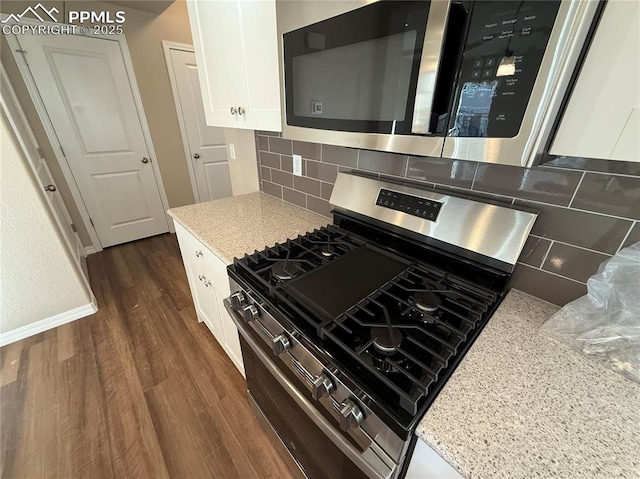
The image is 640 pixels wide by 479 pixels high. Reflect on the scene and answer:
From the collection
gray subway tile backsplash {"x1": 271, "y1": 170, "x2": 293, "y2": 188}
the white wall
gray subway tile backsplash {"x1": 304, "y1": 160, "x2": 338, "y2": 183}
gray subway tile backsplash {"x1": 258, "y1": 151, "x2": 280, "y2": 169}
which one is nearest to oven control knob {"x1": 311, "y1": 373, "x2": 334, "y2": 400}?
gray subway tile backsplash {"x1": 304, "y1": 160, "x2": 338, "y2": 183}

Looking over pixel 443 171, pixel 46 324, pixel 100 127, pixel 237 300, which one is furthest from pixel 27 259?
pixel 443 171

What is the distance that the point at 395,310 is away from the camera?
2.36ft

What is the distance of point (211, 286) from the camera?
1.35m

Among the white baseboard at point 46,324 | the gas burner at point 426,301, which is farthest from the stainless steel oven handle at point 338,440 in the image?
the white baseboard at point 46,324

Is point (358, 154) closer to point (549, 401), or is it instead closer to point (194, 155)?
point (549, 401)

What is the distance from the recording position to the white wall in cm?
152

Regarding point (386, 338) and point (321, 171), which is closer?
point (386, 338)

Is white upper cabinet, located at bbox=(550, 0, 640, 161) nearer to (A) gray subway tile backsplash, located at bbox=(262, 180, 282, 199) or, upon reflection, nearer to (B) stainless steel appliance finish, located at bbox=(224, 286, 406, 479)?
(B) stainless steel appliance finish, located at bbox=(224, 286, 406, 479)

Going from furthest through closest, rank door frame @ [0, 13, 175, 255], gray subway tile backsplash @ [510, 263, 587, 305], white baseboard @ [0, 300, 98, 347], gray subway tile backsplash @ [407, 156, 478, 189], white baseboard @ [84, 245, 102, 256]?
white baseboard @ [84, 245, 102, 256], door frame @ [0, 13, 175, 255], white baseboard @ [0, 300, 98, 347], gray subway tile backsplash @ [407, 156, 478, 189], gray subway tile backsplash @ [510, 263, 587, 305]

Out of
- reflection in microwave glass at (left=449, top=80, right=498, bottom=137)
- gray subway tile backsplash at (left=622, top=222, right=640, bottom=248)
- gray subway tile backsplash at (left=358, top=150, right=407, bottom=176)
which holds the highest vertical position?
reflection in microwave glass at (left=449, top=80, right=498, bottom=137)

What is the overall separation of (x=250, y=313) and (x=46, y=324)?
2044 mm

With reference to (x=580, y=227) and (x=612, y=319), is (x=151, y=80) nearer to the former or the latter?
(x=580, y=227)

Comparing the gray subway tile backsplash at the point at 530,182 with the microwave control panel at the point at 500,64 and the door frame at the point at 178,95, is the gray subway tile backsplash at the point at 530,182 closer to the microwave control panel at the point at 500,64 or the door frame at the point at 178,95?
the microwave control panel at the point at 500,64

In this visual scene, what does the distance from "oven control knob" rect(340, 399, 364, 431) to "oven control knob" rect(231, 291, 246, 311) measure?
512 millimetres
